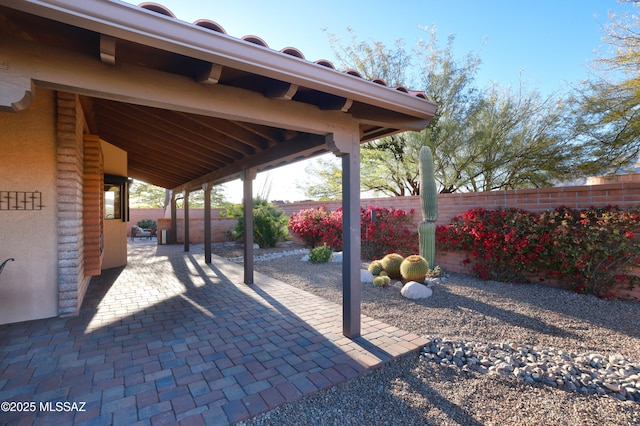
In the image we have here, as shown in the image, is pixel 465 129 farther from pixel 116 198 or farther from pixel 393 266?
pixel 116 198

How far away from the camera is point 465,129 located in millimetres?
9766

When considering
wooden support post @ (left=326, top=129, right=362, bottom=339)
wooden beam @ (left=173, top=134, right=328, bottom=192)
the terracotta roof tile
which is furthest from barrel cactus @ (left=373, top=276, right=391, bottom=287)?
the terracotta roof tile

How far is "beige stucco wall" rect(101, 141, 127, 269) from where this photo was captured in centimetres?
694

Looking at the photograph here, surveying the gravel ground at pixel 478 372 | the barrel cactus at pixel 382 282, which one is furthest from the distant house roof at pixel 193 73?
the barrel cactus at pixel 382 282

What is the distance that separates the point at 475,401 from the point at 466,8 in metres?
8.58

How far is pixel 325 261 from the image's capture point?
812cm

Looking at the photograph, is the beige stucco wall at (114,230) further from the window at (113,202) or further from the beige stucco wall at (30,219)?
the beige stucco wall at (30,219)

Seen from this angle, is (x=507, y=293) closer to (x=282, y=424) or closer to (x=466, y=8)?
(x=282, y=424)

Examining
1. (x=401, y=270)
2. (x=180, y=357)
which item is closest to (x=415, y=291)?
(x=401, y=270)

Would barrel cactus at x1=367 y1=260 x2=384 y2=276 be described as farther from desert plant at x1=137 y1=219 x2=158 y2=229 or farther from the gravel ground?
desert plant at x1=137 y1=219 x2=158 y2=229

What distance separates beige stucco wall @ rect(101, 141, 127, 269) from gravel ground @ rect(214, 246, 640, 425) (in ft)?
17.4

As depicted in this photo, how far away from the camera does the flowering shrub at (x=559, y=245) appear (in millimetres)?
4406

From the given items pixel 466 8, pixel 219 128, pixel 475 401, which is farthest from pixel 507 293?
pixel 466 8

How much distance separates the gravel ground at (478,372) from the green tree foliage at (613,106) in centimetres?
592
